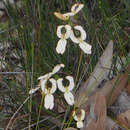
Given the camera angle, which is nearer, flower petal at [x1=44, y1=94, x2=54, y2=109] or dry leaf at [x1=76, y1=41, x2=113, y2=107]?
flower petal at [x1=44, y1=94, x2=54, y2=109]

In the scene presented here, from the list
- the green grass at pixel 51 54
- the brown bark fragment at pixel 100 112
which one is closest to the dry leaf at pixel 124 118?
the brown bark fragment at pixel 100 112

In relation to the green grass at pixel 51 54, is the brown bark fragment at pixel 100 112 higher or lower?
lower

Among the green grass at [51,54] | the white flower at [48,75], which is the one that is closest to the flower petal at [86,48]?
the white flower at [48,75]

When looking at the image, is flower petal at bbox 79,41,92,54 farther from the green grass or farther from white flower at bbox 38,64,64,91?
the green grass

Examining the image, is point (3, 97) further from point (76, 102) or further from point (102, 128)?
point (102, 128)

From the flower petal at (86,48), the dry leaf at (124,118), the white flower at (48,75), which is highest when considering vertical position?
the flower petal at (86,48)

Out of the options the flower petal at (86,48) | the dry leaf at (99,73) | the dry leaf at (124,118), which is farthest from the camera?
the dry leaf at (99,73)

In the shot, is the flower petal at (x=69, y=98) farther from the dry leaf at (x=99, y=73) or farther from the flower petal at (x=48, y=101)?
the dry leaf at (x=99, y=73)

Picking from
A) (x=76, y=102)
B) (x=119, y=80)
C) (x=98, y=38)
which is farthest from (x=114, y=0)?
(x=76, y=102)

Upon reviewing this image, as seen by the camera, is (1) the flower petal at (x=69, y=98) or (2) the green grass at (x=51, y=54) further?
(2) the green grass at (x=51, y=54)

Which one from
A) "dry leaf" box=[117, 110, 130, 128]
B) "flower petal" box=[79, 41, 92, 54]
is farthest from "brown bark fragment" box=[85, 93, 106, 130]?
"flower petal" box=[79, 41, 92, 54]

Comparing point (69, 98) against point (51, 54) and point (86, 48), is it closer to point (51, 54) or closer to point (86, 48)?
point (86, 48)

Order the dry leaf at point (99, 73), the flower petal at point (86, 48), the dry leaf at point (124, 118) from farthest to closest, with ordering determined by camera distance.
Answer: the dry leaf at point (99, 73) < the dry leaf at point (124, 118) < the flower petal at point (86, 48)
